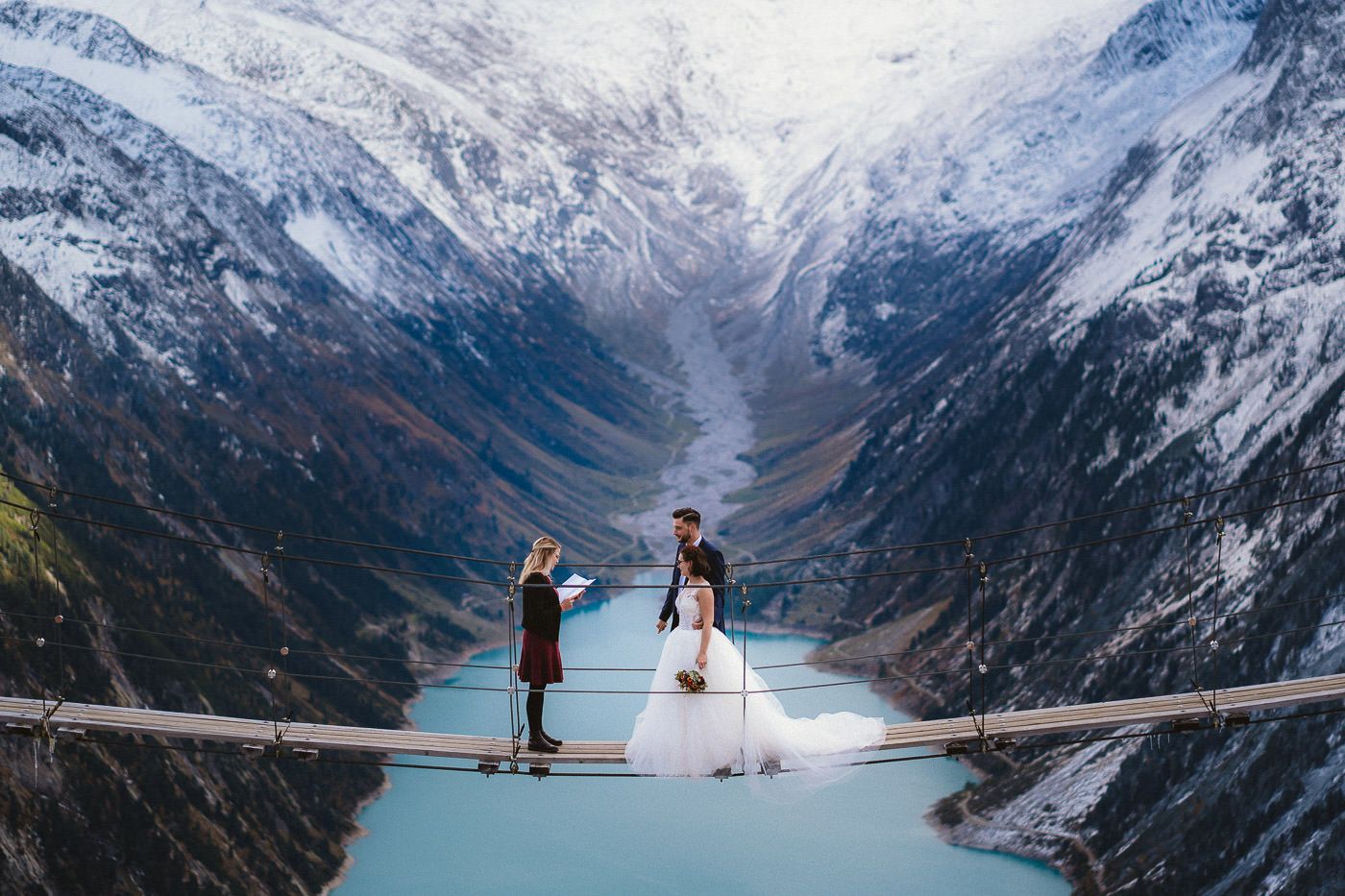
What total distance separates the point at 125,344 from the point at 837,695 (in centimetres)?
4661

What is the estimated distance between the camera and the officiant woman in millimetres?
18484

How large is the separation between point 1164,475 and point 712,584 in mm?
69990

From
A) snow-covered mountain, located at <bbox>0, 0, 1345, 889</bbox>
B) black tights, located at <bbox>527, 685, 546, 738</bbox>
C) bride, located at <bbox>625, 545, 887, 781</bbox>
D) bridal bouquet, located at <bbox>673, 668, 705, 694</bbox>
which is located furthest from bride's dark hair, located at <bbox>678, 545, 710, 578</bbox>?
snow-covered mountain, located at <bbox>0, 0, 1345, 889</bbox>

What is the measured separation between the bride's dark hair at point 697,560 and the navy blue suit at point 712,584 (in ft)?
0.18

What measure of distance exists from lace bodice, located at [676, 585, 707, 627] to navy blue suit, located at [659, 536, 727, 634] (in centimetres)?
10

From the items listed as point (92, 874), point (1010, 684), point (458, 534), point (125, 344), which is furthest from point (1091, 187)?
point (92, 874)

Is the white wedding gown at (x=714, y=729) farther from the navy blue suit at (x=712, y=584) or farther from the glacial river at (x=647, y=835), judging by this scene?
the glacial river at (x=647, y=835)

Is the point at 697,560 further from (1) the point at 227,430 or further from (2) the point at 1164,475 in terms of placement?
(1) the point at 227,430

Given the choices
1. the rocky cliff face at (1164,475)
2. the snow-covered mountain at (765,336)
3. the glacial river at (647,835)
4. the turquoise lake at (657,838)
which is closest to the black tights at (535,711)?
the rocky cliff face at (1164,475)

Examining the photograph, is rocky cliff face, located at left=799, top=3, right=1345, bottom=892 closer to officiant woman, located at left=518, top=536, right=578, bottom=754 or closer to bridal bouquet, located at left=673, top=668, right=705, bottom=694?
bridal bouquet, located at left=673, top=668, right=705, bottom=694

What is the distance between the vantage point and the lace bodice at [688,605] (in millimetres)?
18844

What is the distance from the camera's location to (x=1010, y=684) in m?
85.5

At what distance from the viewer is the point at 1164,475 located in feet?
276

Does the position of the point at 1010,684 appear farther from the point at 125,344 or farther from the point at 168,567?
the point at 125,344
